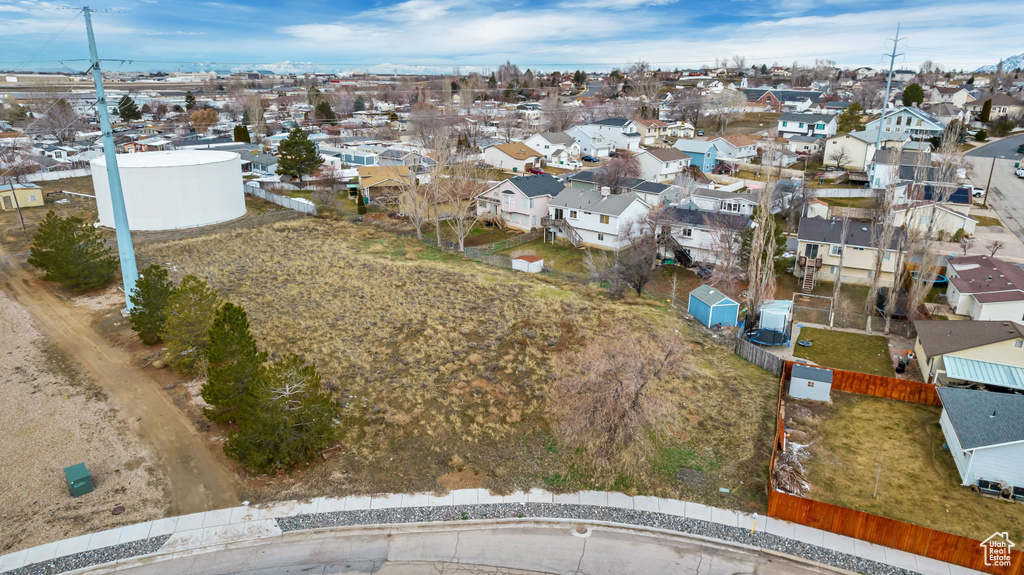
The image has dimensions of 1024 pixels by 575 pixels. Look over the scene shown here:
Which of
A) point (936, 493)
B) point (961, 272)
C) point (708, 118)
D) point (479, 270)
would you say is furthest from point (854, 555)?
point (708, 118)

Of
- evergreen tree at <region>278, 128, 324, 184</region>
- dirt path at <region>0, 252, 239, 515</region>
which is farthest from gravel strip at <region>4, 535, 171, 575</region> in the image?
evergreen tree at <region>278, 128, 324, 184</region>

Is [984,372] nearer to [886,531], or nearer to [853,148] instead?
[886,531]

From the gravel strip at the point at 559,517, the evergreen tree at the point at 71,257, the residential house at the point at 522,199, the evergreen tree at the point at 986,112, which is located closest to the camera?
the gravel strip at the point at 559,517

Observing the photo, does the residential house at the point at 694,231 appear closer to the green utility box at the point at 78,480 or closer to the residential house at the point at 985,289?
the residential house at the point at 985,289

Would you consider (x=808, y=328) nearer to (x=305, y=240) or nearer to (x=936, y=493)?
(x=936, y=493)

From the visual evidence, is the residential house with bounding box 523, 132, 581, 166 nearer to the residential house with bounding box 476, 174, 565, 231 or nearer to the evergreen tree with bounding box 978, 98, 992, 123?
the residential house with bounding box 476, 174, 565, 231

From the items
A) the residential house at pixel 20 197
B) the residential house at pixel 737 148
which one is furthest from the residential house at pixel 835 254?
the residential house at pixel 20 197

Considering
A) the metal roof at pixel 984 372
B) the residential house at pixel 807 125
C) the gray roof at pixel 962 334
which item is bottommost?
the metal roof at pixel 984 372
